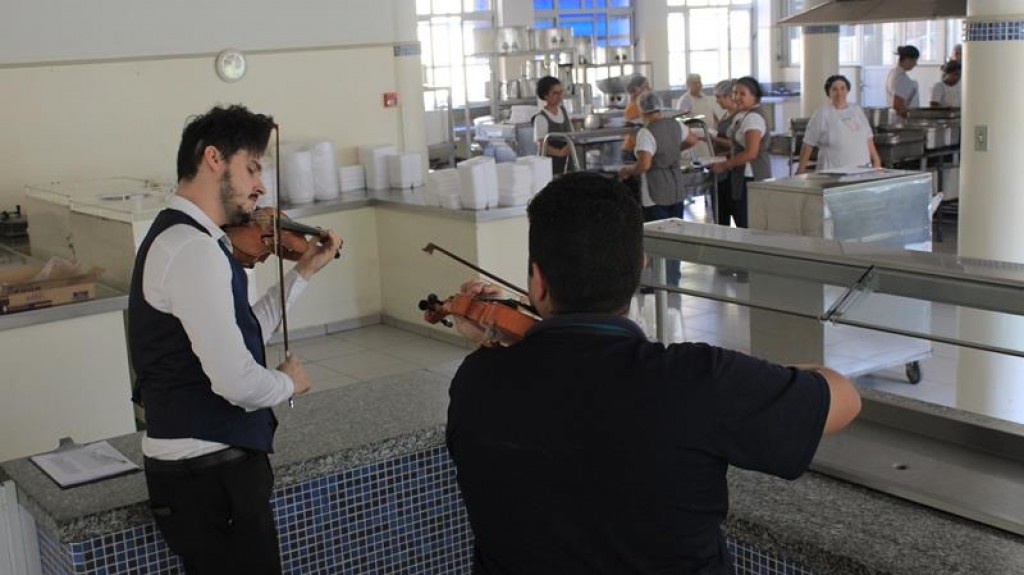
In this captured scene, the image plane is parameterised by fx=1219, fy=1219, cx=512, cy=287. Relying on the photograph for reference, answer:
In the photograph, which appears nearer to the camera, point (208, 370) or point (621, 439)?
point (621, 439)

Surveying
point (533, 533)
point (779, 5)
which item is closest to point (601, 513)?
point (533, 533)

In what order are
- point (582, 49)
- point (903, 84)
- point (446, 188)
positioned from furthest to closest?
point (582, 49)
point (903, 84)
point (446, 188)

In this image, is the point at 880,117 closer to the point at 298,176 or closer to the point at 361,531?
the point at 298,176

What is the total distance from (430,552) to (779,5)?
1845 centimetres

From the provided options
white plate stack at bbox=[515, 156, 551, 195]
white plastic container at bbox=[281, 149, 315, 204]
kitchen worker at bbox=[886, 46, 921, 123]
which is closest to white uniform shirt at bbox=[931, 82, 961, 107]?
kitchen worker at bbox=[886, 46, 921, 123]

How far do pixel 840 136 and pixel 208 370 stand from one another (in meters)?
6.13

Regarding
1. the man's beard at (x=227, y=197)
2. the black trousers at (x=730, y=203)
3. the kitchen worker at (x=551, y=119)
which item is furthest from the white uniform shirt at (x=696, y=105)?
the man's beard at (x=227, y=197)

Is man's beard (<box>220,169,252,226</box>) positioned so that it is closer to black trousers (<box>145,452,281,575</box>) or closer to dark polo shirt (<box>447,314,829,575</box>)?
black trousers (<box>145,452,281,575</box>)

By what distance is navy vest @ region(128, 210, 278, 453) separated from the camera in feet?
7.09

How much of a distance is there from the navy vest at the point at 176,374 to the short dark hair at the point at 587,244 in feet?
2.87

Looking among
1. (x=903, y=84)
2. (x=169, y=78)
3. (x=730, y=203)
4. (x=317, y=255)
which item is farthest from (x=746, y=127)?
(x=317, y=255)

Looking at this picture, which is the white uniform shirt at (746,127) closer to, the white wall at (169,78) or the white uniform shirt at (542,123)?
the white uniform shirt at (542,123)

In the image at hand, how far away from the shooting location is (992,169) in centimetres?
546

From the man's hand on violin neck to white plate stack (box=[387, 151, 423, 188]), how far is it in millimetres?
A: 4942
